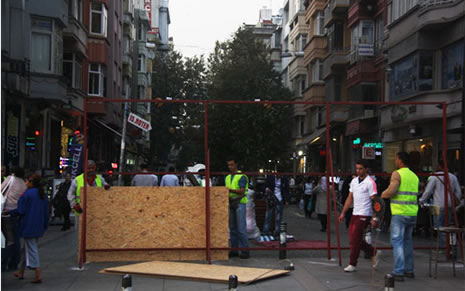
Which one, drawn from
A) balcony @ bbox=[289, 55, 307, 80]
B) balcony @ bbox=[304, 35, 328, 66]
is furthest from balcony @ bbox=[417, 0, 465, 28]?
balcony @ bbox=[289, 55, 307, 80]

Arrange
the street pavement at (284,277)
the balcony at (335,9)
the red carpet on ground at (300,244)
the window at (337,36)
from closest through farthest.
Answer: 1. the street pavement at (284,277)
2. the red carpet on ground at (300,244)
3. the balcony at (335,9)
4. the window at (337,36)

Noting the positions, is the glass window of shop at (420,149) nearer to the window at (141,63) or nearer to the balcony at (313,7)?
the balcony at (313,7)

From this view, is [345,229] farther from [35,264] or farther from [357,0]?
[357,0]

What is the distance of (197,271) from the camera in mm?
10328

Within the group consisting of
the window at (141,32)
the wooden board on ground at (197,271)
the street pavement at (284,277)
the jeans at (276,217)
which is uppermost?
the window at (141,32)

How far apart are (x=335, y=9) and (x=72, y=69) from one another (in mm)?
16824

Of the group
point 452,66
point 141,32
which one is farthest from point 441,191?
point 141,32

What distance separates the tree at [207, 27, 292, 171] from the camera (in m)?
39.7

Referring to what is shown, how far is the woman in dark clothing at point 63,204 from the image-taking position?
18453mm

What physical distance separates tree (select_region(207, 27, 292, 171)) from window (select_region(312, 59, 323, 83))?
303 centimetres

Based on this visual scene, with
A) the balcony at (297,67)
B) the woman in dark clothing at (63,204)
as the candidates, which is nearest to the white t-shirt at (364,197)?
the woman in dark clothing at (63,204)

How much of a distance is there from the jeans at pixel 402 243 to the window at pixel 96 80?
25458 mm

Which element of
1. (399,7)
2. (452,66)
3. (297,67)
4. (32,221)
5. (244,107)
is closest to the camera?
(32,221)

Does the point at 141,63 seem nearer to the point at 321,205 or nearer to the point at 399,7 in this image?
the point at 399,7
